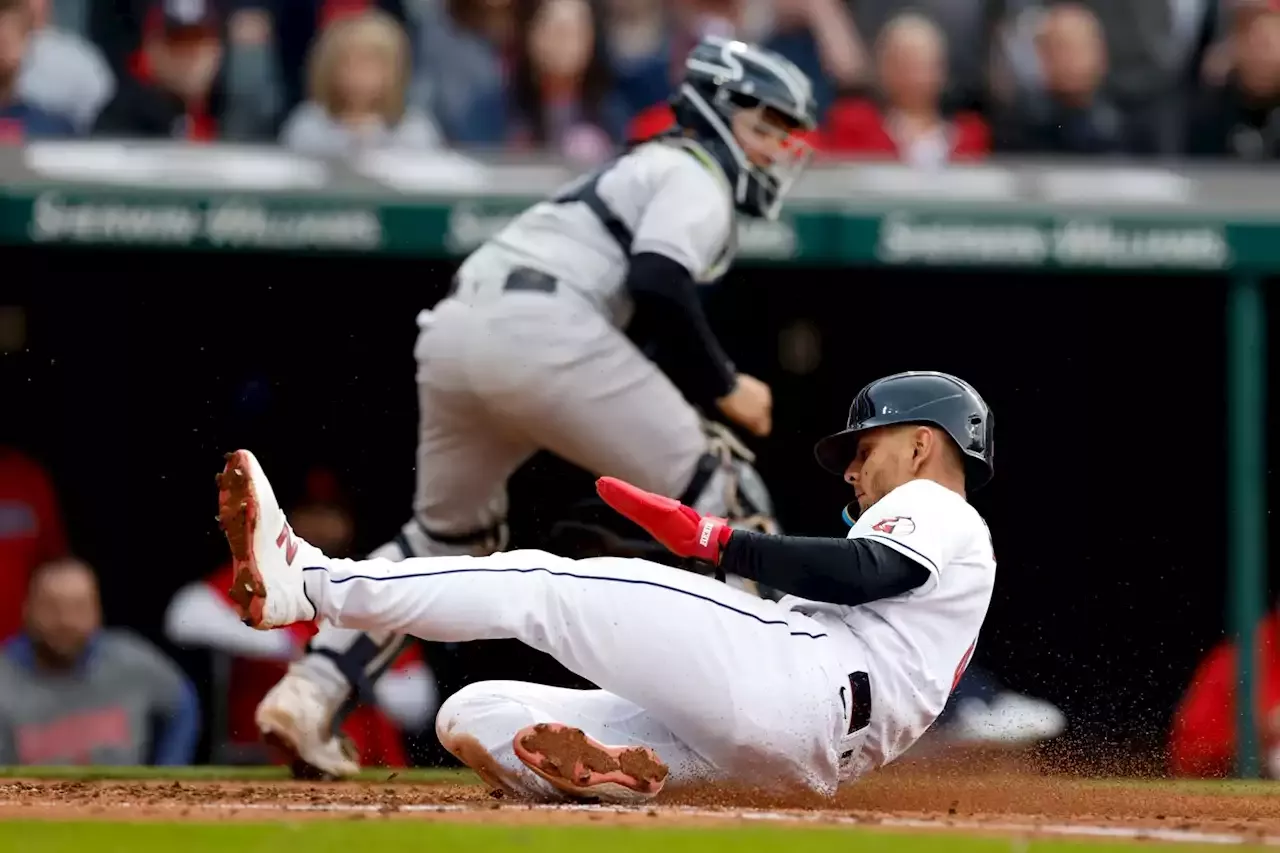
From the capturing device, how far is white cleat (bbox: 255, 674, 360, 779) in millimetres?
5512

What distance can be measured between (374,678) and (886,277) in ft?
Result: 10.9

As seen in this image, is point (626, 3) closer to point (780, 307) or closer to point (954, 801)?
point (780, 307)

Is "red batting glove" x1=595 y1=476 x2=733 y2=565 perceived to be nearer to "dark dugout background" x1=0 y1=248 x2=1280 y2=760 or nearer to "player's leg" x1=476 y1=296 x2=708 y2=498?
"player's leg" x1=476 y1=296 x2=708 y2=498

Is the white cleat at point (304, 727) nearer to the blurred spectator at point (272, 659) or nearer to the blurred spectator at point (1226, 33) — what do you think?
the blurred spectator at point (272, 659)

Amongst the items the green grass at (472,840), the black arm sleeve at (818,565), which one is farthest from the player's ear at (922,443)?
the green grass at (472,840)

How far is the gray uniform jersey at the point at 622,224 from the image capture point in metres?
5.52

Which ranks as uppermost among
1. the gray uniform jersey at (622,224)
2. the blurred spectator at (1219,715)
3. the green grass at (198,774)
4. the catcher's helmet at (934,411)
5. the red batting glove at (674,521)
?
the gray uniform jersey at (622,224)

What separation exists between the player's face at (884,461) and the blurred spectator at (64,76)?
4726 millimetres

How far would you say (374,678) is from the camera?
5.68 meters

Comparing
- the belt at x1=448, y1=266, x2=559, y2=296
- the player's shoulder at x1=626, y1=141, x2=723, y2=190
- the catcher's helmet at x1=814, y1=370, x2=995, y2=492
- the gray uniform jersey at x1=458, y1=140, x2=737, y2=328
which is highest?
the player's shoulder at x1=626, y1=141, x2=723, y2=190

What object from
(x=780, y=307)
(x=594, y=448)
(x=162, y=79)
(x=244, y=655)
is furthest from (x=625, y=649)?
(x=162, y=79)

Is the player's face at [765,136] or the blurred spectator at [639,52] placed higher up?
the blurred spectator at [639,52]

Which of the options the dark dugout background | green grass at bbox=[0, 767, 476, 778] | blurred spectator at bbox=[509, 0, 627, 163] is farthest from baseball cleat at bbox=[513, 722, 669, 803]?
blurred spectator at bbox=[509, 0, 627, 163]

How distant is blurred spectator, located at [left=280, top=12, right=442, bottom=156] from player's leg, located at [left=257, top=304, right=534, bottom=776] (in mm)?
2386
